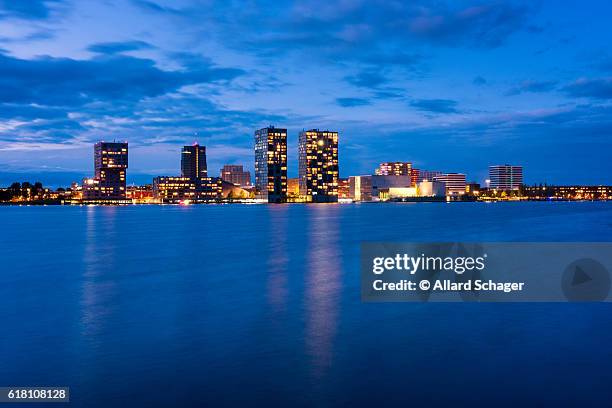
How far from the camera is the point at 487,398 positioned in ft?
44.6

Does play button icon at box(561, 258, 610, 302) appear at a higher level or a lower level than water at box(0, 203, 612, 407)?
higher

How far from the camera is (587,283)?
28172 millimetres

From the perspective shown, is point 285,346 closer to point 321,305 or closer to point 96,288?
point 321,305

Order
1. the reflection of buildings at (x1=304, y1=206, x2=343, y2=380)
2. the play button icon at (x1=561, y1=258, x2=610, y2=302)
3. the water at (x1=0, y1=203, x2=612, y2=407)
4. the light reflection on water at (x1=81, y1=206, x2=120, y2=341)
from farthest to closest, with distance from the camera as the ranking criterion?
the play button icon at (x1=561, y1=258, x2=610, y2=302)
the light reflection on water at (x1=81, y1=206, x2=120, y2=341)
the reflection of buildings at (x1=304, y1=206, x2=343, y2=380)
the water at (x1=0, y1=203, x2=612, y2=407)

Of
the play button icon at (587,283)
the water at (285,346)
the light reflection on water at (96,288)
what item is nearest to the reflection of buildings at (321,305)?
the water at (285,346)

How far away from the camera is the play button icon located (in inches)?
997

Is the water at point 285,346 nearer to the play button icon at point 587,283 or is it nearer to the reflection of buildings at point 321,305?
the reflection of buildings at point 321,305

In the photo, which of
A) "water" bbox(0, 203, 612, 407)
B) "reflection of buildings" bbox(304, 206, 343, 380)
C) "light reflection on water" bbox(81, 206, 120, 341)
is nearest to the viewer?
"water" bbox(0, 203, 612, 407)

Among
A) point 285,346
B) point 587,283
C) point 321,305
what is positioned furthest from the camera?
point 587,283

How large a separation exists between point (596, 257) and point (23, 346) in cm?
3639

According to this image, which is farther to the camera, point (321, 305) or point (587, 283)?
point (587, 283)

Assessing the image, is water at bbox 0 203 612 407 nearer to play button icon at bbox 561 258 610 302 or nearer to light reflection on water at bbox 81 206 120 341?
light reflection on water at bbox 81 206 120 341

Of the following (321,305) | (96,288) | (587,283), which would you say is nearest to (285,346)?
(321,305)

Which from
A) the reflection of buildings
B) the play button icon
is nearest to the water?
the reflection of buildings
